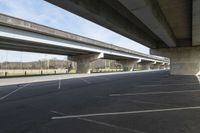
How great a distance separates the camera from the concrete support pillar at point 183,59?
29188 mm

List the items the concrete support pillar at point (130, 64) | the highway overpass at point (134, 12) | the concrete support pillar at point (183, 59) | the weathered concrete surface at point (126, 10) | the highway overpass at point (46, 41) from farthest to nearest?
the concrete support pillar at point (130, 64)
the concrete support pillar at point (183, 59)
the highway overpass at point (46, 41)
the highway overpass at point (134, 12)
the weathered concrete surface at point (126, 10)

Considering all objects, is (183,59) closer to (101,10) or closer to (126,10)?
(126,10)

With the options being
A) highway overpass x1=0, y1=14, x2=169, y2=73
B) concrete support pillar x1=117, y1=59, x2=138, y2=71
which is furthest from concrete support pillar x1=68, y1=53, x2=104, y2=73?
concrete support pillar x1=117, y1=59, x2=138, y2=71

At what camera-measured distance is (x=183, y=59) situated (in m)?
30.5

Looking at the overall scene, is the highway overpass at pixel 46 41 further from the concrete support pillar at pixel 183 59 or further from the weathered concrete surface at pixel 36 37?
the concrete support pillar at pixel 183 59

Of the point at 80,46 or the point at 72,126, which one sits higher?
the point at 80,46

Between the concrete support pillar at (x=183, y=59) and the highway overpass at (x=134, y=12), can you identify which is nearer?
the highway overpass at (x=134, y=12)

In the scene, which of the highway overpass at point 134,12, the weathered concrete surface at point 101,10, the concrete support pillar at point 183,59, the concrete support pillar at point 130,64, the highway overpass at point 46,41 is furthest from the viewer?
the concrete support pillar at point 130,64

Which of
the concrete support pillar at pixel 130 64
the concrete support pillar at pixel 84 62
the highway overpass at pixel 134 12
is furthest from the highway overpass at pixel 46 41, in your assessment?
the concrete support pillar at pixel 130 64

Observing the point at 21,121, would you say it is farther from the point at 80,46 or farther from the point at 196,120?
the point at 80,46

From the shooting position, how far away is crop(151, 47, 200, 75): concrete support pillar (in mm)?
29188

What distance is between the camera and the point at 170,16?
1407 cm

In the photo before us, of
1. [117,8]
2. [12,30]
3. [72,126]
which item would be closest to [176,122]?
[72,126]

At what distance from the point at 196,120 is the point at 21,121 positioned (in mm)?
5434
